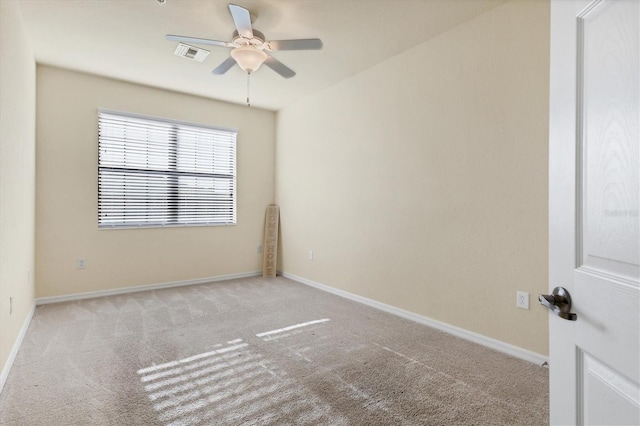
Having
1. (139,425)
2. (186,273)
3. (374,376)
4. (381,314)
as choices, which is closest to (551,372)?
(374,376)

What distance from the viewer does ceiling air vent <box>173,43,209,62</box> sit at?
3.13 metres

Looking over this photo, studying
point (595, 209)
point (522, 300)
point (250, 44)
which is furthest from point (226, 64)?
point (522, 300)

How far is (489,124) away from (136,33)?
3.05m

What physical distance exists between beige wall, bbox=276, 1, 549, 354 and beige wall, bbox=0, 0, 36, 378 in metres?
2.94

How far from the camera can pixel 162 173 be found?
440cm

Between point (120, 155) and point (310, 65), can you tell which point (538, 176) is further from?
point (120, 155)

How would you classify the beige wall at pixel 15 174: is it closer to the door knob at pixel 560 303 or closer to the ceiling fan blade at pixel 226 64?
the ceiling fan blade at pixel 226 64

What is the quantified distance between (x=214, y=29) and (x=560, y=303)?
10.0 feet

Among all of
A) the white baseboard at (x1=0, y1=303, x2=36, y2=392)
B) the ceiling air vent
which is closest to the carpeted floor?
the white baseboard at (x1=0, y1=303, x2=36, y2=392)

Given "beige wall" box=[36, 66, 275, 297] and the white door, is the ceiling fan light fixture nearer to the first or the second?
"beige wall" box=[36, 66, 275, 297]

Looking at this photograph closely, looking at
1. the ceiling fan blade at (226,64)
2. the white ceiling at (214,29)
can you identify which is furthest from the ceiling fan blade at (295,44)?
the ceiling fan blade at (226,64)

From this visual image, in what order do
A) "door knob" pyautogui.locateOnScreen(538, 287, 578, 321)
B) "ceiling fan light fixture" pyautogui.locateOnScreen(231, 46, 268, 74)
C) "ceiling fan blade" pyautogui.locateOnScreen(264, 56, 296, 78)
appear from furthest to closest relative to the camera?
"ceiling fan blade" pyautogui.locateOnScreen(264, 56, 296, 78)
"ceiling fan light fixture" pyautogui.locateOnScreen(231, 46, 268, 74)
"door knob" pyautogui.locateOnScreen(538, 287, 578, 321)

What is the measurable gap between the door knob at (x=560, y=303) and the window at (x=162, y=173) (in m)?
4.42

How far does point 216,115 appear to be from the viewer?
188 inches
